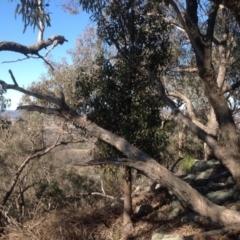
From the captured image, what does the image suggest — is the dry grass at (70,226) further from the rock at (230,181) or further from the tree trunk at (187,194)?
the rock at (230,181)

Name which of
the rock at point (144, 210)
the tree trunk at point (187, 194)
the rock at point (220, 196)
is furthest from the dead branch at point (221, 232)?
the rock at point (144, 210)

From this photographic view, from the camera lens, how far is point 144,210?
877 cm

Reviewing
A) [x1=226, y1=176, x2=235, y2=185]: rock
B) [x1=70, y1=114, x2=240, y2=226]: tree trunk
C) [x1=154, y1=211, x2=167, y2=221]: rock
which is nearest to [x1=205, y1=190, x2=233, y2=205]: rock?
[x1=226, y1=176, x2=235, y2=185]: rock

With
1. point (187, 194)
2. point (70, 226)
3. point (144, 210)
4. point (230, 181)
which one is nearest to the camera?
point (187, 194)

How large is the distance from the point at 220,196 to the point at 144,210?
1.67 m

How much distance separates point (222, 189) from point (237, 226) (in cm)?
353

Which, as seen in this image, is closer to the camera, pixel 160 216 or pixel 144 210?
pixel 160 216

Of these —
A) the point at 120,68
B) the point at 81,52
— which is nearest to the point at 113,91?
the point at 120,68

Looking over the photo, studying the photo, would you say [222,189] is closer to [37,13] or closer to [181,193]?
[181,193]

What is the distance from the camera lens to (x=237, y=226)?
5.23 m

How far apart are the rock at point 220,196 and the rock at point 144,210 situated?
4.22 ft

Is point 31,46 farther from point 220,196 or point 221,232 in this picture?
point 221,232

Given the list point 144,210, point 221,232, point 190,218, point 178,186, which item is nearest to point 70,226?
point 144,210

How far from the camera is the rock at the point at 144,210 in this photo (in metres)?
8.70
